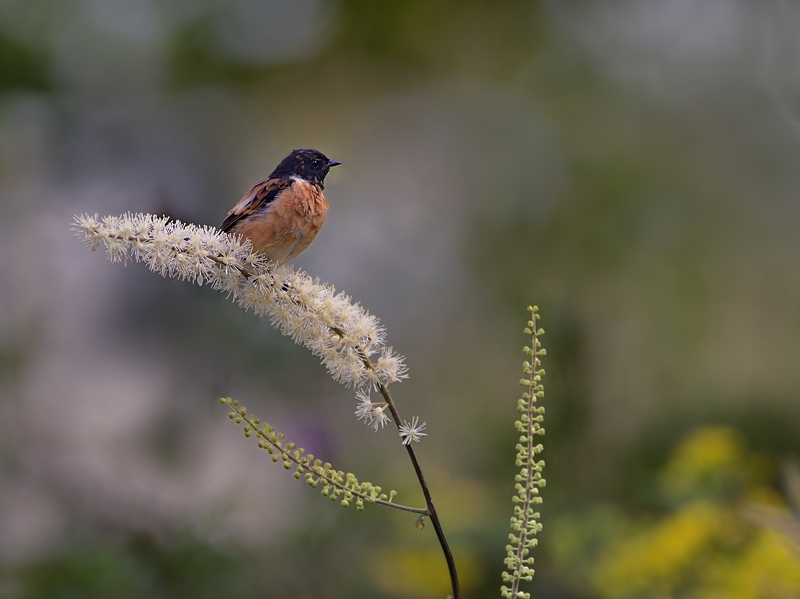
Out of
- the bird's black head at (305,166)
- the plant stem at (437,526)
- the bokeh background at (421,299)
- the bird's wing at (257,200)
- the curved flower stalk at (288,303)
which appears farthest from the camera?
the bokeh background at (421,299)

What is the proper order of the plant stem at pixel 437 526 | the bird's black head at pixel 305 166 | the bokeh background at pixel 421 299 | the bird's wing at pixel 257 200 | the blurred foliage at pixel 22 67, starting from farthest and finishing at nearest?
the blurred foliage at pixel 22 67
the bokeh background at pixel 421 299
the bird's black head at pixel 305 166
the bird's wing at pixel 257 200
the plant stem at pixel 437 526

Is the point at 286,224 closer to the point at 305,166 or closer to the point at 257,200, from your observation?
the point at 257,200

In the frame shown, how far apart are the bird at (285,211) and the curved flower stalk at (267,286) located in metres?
0.39

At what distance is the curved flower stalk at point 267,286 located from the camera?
94cm

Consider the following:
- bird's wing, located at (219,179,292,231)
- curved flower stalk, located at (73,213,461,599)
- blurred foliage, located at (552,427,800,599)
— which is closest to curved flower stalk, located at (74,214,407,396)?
curved flower stalk, located at (73,213,461,599)

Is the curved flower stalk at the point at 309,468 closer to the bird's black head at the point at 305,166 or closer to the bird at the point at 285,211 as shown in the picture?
the bird at the point at 285,211

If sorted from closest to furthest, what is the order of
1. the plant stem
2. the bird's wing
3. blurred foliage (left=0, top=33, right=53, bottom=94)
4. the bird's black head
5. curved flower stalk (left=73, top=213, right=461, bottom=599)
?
the plant stem, curved flower stalk (left=73, top=213, right=461, bottom=599), the bird's wing, the bird's black head, blurred foliage (left=0, top=33, right=53, bottom=94)

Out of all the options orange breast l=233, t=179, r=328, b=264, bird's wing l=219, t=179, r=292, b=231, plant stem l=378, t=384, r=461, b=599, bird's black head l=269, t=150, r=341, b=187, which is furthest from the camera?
bird's black head l=269, t=150, r=341, b=187

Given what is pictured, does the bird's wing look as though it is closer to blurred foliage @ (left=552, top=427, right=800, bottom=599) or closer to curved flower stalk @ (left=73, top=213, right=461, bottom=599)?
curved flower stalk @ (left=73, top=213, right=461, bottom=599)

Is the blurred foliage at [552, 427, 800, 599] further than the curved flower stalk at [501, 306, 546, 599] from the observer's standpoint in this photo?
Yes

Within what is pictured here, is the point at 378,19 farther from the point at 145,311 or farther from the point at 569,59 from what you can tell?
the point at 145,311

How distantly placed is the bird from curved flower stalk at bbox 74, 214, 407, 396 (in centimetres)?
39

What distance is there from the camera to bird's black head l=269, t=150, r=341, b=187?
1.75 meters

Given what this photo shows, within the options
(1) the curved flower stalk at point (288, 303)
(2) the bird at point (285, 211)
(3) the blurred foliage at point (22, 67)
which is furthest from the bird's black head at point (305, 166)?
(3) the blurred foliage at point (22, 67)
